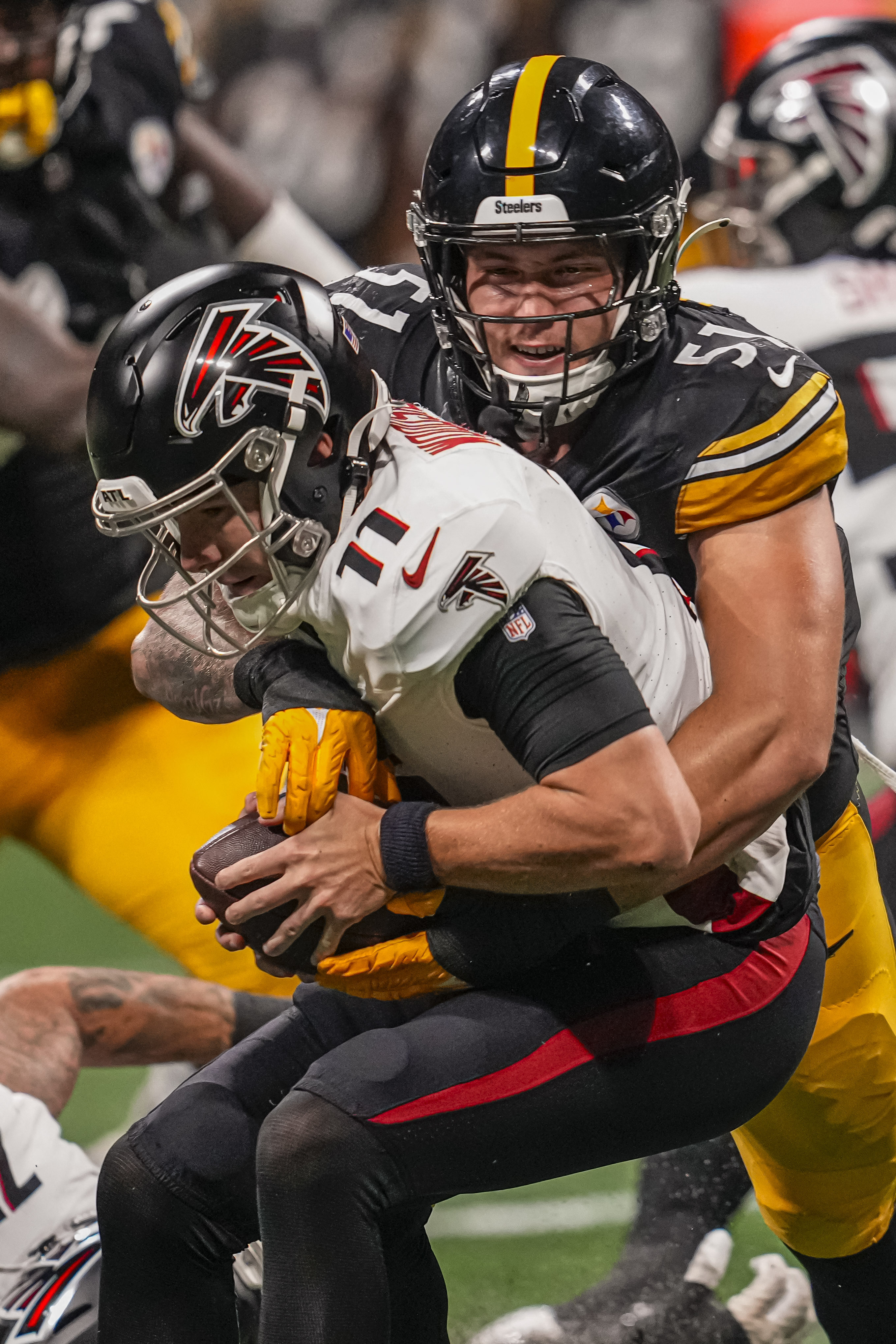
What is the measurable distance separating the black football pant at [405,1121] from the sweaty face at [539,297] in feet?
2.96

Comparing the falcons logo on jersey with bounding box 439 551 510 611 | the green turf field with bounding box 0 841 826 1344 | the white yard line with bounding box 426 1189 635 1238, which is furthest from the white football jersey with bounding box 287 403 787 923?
the white yard line with bounding box 426 1189 635 1238

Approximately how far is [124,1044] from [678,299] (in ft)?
6.54

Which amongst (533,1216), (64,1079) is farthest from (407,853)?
(533,1216)

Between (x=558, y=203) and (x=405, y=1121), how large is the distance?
4.46 feet

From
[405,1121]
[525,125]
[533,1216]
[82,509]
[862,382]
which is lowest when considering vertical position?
[533,1216]

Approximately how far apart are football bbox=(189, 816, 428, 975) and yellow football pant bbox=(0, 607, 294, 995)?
1815 millimetres

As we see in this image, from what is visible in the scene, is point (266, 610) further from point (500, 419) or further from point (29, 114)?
point (29, 114)

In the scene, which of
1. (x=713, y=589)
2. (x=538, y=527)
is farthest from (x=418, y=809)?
(x=713, y=589)

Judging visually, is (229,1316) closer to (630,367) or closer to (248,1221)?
(248,1221)

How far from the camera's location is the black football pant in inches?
78.2

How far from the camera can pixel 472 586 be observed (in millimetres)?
1907

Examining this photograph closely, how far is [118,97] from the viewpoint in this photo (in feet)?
15.2

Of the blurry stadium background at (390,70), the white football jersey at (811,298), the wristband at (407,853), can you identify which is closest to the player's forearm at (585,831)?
the wristband at (407,853)

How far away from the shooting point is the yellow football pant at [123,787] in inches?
155
